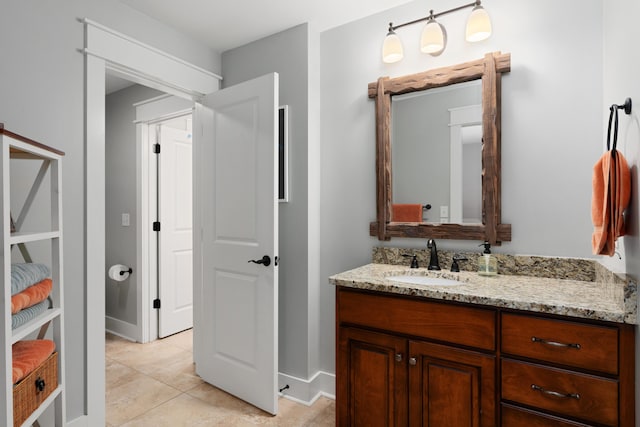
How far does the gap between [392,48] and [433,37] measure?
0.24m

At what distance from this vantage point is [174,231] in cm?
358

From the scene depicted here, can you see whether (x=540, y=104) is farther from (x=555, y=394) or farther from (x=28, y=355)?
(x=28, y=355)

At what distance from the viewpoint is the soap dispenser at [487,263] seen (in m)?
1.79

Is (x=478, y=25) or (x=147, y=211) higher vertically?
(x=478, y=25)

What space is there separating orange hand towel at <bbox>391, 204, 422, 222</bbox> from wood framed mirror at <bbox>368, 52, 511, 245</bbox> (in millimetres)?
23

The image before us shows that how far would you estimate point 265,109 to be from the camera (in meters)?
2.16

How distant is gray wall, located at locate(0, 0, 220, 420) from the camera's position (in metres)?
1.64

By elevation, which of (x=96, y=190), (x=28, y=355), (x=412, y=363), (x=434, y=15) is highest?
(x=434, y=15)

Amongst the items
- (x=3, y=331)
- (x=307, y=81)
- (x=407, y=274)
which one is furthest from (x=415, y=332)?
(x=307, y=81)

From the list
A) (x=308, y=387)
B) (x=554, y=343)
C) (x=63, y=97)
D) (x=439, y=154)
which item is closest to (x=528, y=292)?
(x=554, y=343)

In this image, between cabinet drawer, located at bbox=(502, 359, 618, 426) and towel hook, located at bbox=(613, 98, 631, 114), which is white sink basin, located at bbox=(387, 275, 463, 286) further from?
towel hook, located at bbox=(613, 98, 631, 114)

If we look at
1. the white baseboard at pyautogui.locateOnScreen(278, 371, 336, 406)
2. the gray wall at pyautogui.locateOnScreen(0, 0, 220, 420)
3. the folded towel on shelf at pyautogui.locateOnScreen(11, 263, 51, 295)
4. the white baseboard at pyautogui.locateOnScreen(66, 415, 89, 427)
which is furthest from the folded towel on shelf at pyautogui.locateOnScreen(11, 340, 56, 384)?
the white baseboard at pyautogui.locateOnScreen(278, 371, 336, 406)

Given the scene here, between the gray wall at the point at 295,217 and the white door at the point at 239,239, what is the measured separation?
0.24 metres

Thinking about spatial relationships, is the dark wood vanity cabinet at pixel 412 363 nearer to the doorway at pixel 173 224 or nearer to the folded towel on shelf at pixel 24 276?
the folded towel on shelf at pixel 24 276
